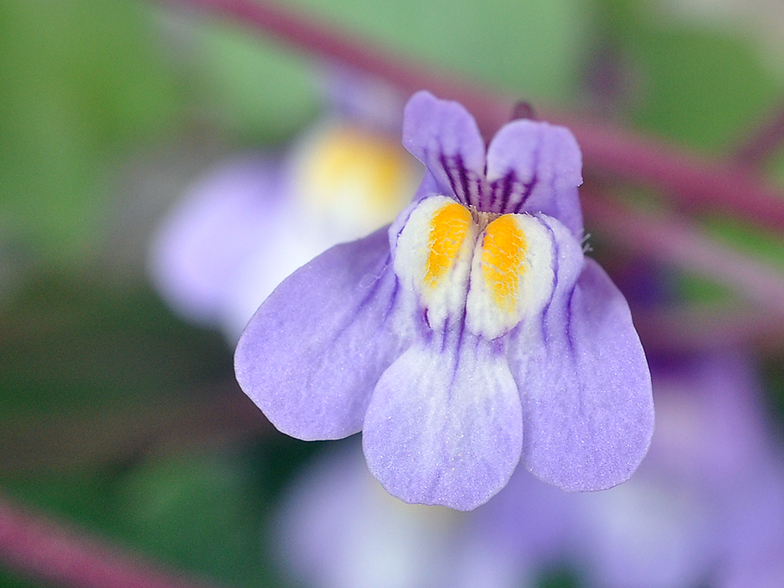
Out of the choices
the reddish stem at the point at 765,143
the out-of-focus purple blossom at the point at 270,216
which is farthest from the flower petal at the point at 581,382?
the out-of-focus purple blossom at the point at 270,216

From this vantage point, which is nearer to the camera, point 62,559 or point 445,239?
point 445,239

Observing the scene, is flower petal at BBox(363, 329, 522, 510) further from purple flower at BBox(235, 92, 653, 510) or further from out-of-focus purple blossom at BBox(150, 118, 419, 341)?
out-of-focus purple blossom at BBox(150, 118, 419, 341)

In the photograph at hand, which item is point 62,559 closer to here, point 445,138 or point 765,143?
point 445,138

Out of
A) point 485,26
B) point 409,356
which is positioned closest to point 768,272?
point 409,356

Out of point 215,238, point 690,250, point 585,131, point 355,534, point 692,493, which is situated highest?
point 585,131

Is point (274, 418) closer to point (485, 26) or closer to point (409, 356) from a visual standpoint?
point (409, 356)

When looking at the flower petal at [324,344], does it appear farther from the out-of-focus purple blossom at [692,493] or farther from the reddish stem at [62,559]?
the out-of-focus purple blossom at [692,493]

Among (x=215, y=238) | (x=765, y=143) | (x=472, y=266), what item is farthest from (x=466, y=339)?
(x=215, y=238)

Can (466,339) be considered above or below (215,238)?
above
